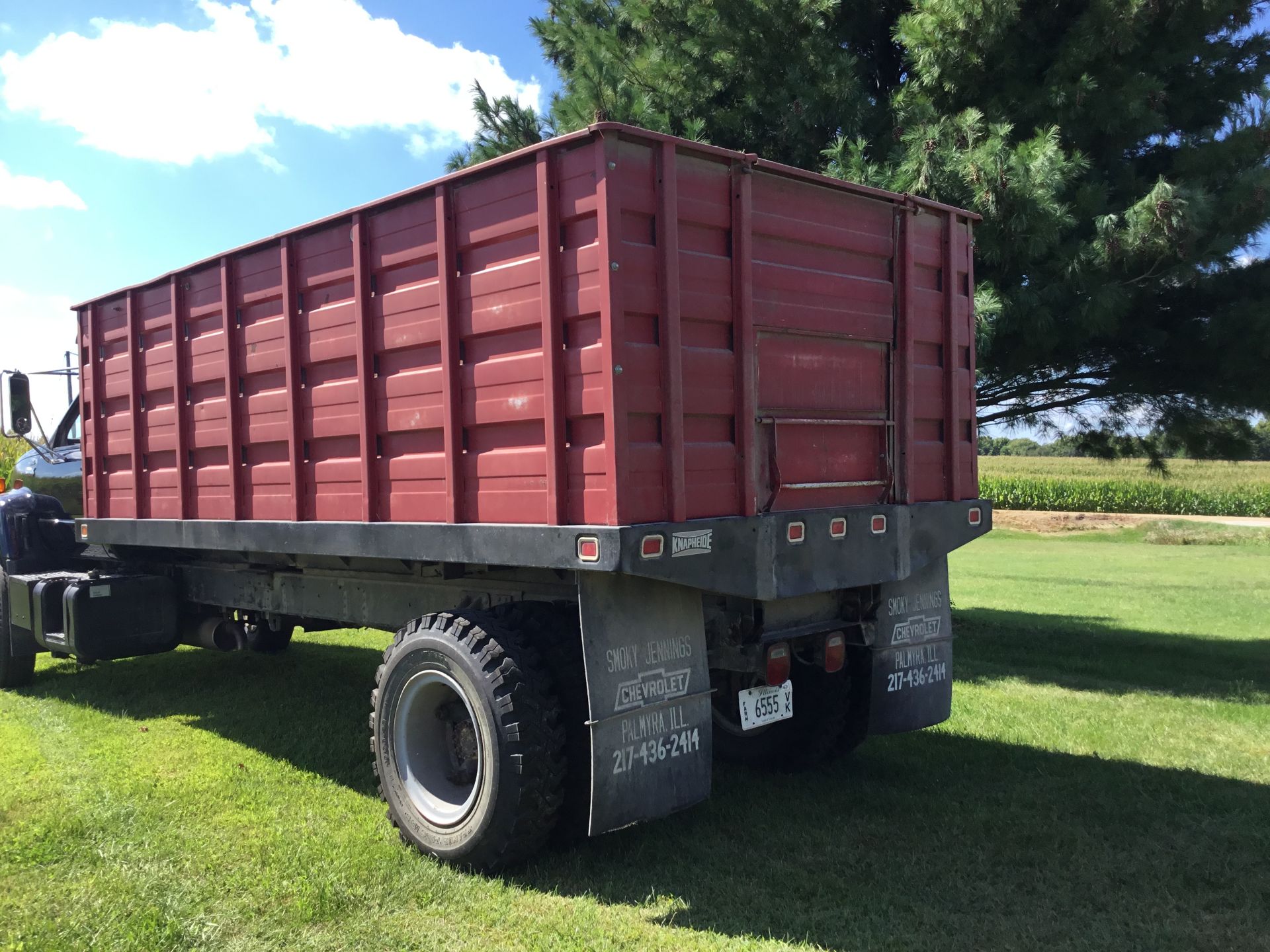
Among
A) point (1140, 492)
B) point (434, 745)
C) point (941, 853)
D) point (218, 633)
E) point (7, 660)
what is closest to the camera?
point (941, 853)

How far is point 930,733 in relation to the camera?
247 inches

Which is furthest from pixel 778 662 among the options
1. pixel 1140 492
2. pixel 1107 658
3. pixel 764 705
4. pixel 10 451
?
pixel 1140 492

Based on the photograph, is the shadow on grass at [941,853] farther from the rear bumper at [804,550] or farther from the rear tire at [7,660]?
the rear tire at [7,660]

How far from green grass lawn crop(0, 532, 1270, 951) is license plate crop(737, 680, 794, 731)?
1.68 ft

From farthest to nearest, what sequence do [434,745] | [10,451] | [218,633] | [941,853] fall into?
[10,451]
[218,633]
[434,745]
[941,853]

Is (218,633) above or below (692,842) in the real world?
above

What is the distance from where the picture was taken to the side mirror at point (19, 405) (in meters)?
7.56

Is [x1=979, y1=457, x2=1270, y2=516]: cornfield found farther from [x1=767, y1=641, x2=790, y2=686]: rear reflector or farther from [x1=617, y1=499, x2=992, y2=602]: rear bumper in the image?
[x1=767, y1=641, x2=790, y2=686]: rear reflector

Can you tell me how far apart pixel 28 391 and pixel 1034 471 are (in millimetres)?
44127

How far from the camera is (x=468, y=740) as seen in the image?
174 inches

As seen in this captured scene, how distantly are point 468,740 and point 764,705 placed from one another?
1356 millimetres

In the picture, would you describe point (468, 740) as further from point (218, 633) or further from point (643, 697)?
point (218, 633)

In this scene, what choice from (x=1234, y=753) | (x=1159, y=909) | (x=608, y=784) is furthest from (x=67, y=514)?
(x=1234, y=753)

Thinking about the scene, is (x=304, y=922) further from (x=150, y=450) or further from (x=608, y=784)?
(x=150, y=450)
